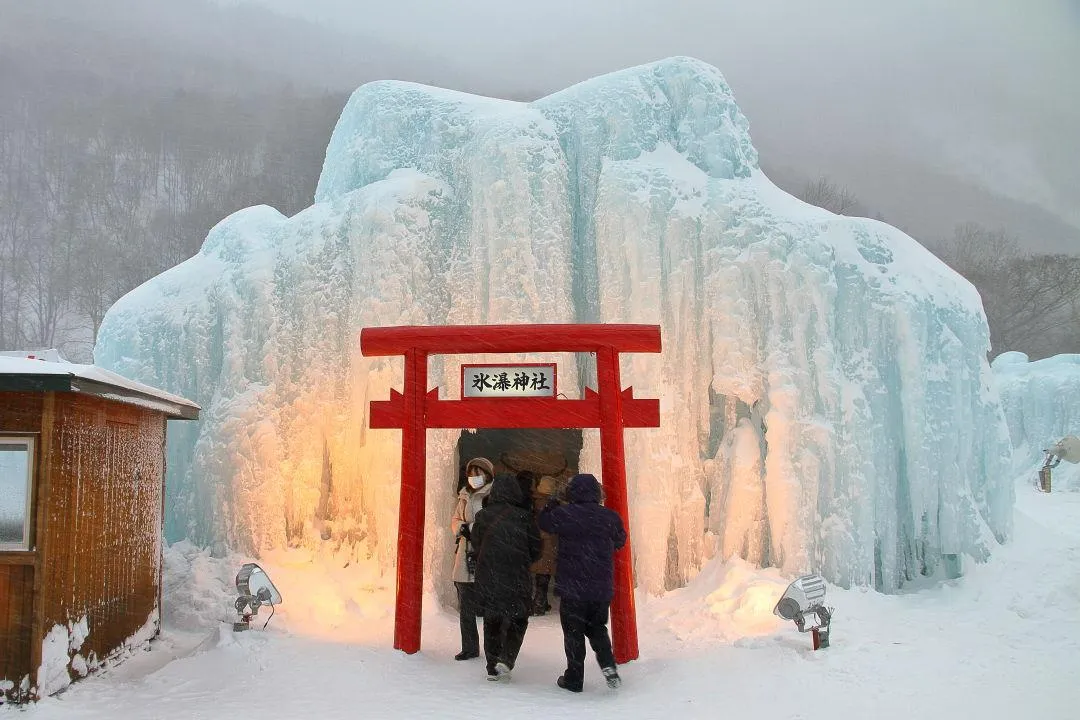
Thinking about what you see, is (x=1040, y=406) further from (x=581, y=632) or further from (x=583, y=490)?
(x=581, y=632)

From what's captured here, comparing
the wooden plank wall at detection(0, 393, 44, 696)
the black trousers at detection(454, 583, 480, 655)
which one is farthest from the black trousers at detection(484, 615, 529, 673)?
the wooden plank wall at detection(0, 393, 44, 696)

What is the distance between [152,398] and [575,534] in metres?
3.44

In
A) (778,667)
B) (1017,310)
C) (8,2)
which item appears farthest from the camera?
(8,2)

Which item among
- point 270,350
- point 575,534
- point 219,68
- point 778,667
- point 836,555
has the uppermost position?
point 219,68

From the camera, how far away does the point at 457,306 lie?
26.6 feet

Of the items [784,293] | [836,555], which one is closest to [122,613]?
[836,555]

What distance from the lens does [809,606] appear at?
5652mm

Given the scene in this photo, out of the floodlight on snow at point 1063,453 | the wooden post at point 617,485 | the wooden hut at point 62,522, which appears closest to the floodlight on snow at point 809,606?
the wooden post at point 617,485

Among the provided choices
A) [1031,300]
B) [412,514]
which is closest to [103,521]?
[412,514]

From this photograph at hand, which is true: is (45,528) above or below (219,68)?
below

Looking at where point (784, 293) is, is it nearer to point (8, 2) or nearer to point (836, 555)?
point (836, 555)

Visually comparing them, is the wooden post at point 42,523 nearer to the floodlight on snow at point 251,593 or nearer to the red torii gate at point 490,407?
the floodlight on snow at point 251,593

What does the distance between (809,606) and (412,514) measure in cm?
310

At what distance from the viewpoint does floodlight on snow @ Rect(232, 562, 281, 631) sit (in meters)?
6.00
